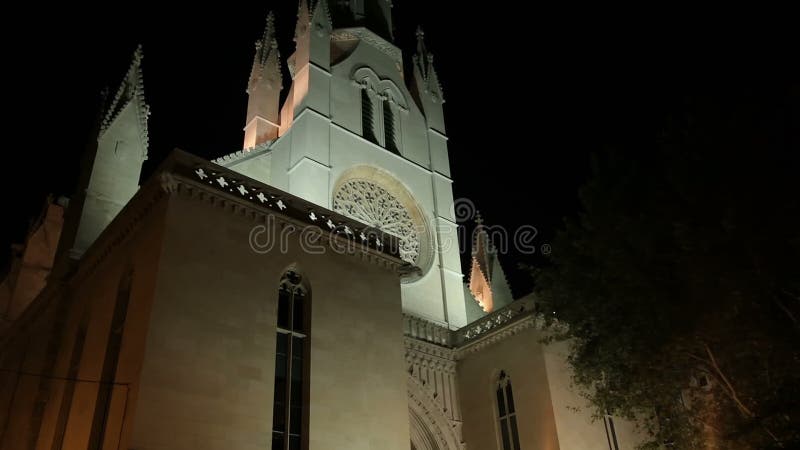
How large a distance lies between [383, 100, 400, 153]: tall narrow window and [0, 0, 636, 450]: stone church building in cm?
57

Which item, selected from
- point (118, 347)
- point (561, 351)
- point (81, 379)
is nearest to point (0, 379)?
point (81, 379)

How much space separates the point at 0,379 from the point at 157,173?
9220mm

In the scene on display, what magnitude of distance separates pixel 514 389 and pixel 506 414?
77 centimetres

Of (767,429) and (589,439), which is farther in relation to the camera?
(589,439)

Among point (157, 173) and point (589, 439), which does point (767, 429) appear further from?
point (157, 173)

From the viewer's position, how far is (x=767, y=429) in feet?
34.7

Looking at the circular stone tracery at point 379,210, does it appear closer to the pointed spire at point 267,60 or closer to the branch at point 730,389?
the pointed spire at point 267,60

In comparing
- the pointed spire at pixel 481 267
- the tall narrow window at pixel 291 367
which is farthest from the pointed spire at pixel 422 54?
the tall narrow window at pixel 291 367

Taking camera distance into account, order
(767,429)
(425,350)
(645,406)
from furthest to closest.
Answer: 1. (425,350)
2. (645,406)
3. (767,429)

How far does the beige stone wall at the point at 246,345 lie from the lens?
1056 centimetres

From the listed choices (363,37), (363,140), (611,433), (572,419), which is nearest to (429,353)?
(572,419)

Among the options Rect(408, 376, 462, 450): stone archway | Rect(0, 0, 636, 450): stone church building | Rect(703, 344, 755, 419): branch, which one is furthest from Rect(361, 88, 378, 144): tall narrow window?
Rect(703, 344, 755, 419): branch

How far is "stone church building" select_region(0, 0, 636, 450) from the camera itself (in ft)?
36.6

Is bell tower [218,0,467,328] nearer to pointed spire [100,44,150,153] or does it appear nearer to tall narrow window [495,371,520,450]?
pointed spire [100,44,150,153]
